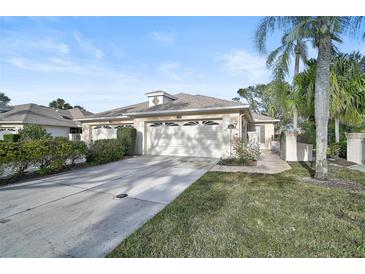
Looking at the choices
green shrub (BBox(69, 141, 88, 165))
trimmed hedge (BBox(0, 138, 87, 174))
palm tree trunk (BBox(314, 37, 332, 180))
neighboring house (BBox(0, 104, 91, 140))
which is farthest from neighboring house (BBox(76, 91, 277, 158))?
neighboring house (BBox(0, 104, 91, 140))

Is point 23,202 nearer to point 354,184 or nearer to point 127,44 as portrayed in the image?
point 127,44

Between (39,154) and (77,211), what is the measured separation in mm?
4000

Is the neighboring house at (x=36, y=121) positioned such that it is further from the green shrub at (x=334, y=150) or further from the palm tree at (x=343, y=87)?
the green shrub at (x=334, y=150)

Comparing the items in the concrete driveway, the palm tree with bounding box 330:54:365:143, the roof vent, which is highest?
the roof vent

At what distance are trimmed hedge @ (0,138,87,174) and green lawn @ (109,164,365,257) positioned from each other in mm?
5315

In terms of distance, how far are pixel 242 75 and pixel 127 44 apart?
6.57 meters

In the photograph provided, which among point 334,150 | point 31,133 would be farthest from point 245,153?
point 31,133

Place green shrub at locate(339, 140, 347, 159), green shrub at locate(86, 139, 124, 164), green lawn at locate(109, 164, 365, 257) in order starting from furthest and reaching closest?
green shrub at locate(339, 140, 347, 159) < green shrub at locate(86, 139, 124, 164) < green lawn at locate(109, 164, 365, 257)

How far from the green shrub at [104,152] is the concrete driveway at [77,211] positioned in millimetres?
2574

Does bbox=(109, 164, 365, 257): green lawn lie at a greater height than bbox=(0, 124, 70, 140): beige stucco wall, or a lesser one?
lesser

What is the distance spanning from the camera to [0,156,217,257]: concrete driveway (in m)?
2.51

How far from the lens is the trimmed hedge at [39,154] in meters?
5.56

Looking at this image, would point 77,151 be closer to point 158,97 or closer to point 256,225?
point 256,225

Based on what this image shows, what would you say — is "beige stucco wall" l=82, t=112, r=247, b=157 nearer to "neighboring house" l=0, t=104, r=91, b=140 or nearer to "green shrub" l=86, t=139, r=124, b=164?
"green shrub" l=86, t=139, r=124, b=164
